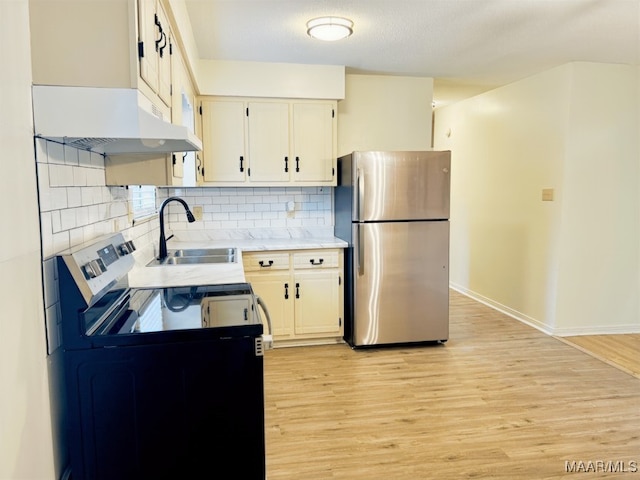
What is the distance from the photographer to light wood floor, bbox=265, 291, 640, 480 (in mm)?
2174

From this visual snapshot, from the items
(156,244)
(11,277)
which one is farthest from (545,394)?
(11,277)

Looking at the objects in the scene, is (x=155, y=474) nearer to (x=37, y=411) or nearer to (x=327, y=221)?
(x=37, y=411)

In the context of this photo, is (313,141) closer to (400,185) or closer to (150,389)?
(400,185)

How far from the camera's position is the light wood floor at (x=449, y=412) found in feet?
7.13

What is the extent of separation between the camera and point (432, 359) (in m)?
3.50

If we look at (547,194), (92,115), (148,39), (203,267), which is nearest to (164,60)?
(148,39)

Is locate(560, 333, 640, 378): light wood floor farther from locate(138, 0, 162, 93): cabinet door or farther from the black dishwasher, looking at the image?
locate(138, 0, 162, 93): cabinet door

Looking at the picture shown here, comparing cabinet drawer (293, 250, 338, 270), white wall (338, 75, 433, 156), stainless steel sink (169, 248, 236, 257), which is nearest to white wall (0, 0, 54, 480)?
stainless steel sink (169, 248, 236, 257)

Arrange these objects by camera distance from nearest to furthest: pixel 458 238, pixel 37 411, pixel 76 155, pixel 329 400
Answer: pixel 37 411 < pixel 76 155 < pixel 329 400 < pixel 458 238

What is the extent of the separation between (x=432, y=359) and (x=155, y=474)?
256 centimetres

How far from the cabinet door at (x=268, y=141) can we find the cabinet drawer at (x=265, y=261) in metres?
0.67

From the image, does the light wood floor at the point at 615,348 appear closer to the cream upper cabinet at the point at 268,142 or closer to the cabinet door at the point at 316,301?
the cabinet door at the point at 316,301

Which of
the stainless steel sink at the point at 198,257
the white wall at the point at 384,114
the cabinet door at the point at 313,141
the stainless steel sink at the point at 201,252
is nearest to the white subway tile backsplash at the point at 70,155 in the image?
the stainless steel sink at the point at 198,257

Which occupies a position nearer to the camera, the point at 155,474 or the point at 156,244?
the point at 155,474
